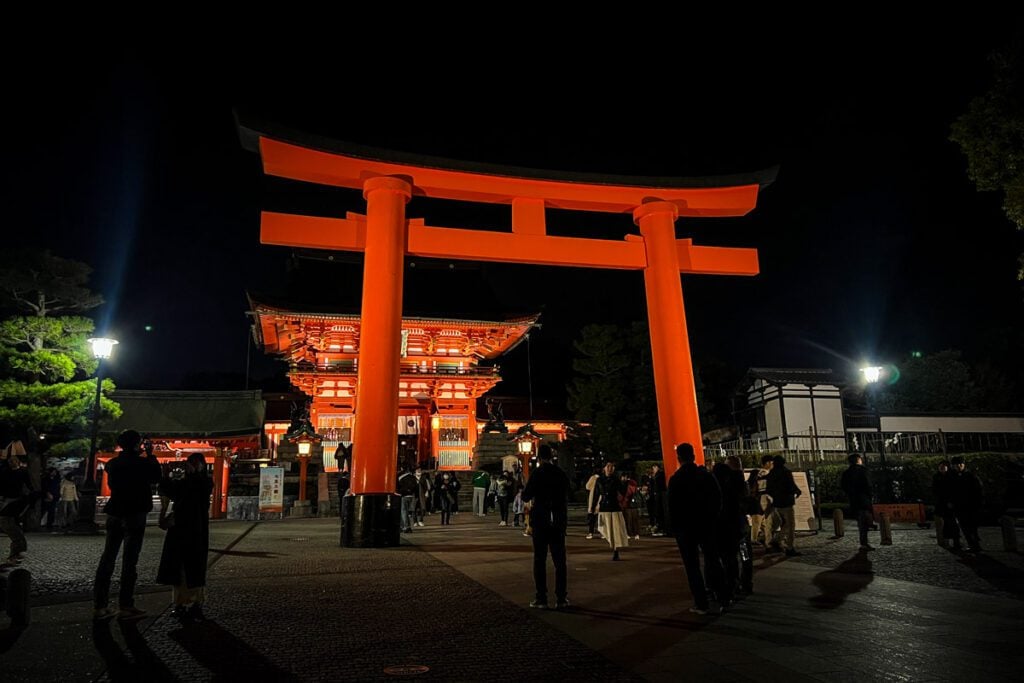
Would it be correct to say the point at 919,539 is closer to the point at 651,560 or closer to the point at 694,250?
the point at 651,560

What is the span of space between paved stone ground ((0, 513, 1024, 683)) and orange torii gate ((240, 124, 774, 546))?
3000 mm

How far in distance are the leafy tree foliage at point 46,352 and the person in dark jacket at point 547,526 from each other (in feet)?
59.7

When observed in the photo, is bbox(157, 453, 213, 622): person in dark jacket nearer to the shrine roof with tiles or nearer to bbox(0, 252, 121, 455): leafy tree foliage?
bbox(0, 252, 121, 455): leafy tree foliage

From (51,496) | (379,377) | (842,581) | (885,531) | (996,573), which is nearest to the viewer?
(842,581)

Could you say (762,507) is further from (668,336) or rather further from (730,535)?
(730,535)

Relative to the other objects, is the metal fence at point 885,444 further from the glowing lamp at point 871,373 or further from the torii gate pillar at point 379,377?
the torii gate pillar at point 379,377

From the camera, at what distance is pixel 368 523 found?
1135 centimetres

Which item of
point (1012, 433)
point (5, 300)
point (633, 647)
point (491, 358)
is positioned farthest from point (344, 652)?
point (1012, 433)

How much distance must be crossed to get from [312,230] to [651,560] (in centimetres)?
894

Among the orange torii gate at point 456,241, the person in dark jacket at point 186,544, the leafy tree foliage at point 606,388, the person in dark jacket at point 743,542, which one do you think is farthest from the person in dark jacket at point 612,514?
the leafy tree foliage at point 606,388

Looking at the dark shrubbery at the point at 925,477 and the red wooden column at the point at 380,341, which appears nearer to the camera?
the red wooden column at the point at 380,341

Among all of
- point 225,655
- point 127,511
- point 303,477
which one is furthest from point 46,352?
point 225,655

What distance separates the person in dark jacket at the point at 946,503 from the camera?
10641 mm

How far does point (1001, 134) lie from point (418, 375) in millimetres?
22739
